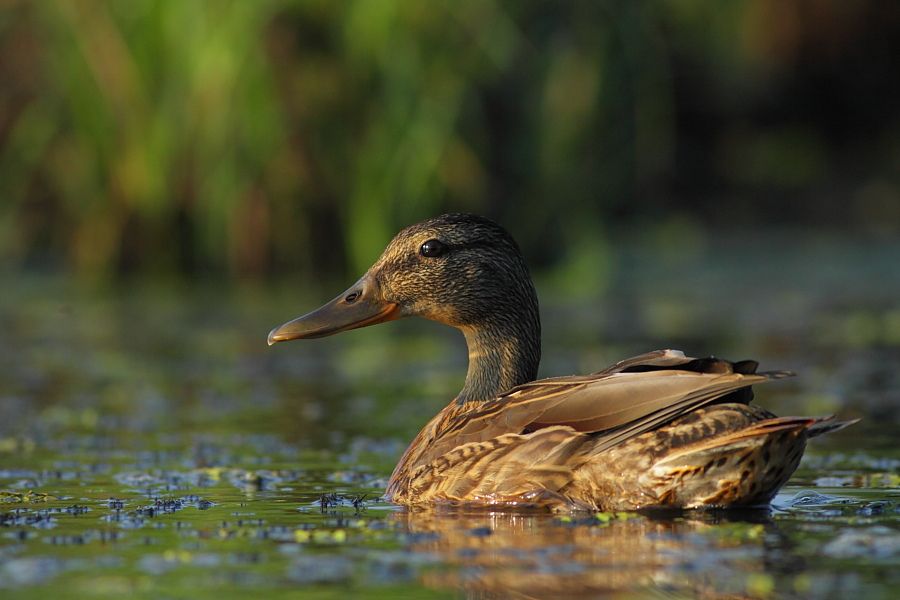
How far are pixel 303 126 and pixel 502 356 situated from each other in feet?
26.7

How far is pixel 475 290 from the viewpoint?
784 cm

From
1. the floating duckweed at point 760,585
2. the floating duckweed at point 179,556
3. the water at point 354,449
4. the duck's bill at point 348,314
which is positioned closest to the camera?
the floating duckweed at point 760,585

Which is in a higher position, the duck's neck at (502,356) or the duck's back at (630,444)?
the duck's neck at (502,356)

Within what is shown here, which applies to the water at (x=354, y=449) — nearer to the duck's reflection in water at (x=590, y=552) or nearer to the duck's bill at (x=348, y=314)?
the duck's reflection in water at (x=590, y=552)

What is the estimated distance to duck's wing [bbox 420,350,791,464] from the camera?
634 centimetres

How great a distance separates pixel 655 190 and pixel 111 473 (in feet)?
43.0

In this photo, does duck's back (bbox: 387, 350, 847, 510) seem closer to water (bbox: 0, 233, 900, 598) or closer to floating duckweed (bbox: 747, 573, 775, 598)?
water (bbox: 0, 233, 900, 598)

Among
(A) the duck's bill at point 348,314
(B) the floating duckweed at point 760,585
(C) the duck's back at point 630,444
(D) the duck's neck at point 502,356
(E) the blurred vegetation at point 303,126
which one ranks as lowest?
(B) the floating duckweed at point 760,585

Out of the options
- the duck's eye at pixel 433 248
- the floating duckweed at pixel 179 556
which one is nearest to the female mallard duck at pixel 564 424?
the duck's eye at pixel 433 248

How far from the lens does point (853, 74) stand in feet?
67.9

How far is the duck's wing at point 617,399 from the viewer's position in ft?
20.8

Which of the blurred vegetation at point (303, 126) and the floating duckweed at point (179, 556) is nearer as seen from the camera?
the floating duckweed at point (179, 556)

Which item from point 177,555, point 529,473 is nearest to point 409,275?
point 529,473

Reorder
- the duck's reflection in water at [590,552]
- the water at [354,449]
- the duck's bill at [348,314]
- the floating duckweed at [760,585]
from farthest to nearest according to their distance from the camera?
the duck's bill at [348,314] < the water at [354,449] < the duck's reflection in water at [590,552] < the floating duckweed at [760,585]
